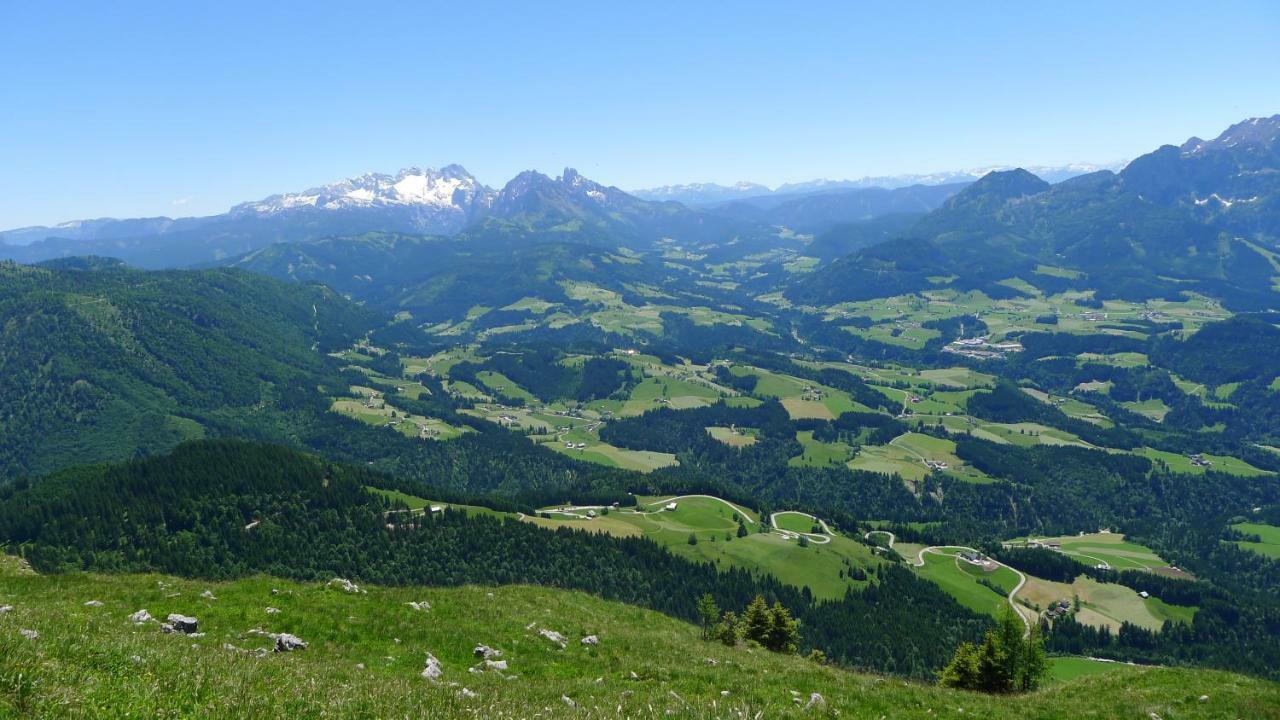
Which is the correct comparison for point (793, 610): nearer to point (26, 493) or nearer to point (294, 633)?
point (294, 633)

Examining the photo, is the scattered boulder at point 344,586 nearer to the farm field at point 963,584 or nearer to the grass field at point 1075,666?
the grass field at point 1075,666

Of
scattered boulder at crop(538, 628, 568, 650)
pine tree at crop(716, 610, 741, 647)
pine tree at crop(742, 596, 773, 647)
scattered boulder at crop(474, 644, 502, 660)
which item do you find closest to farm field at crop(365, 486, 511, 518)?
pine tree at crop(742, 596, 773, 647)

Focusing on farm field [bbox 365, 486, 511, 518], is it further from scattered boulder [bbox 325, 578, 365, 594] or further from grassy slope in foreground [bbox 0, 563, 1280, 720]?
scattered boulder [bbox 325, 578, 365, 594]

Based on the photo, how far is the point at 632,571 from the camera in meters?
152

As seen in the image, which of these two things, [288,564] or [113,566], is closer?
[113,566]

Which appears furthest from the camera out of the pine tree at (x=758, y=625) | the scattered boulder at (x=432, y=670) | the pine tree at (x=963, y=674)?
the pine tree at (x=758, y=625)

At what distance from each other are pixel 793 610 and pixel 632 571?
38176 millimetres

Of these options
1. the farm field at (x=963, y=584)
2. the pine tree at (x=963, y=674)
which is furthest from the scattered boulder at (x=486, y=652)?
the farm field at (x=963, y=584)

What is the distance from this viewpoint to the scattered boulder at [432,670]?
3195 centimetres

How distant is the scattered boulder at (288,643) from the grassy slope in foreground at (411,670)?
0.91 meters

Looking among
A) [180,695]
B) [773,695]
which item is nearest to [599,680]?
[773,695]

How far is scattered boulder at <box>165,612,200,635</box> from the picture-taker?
36031 mm

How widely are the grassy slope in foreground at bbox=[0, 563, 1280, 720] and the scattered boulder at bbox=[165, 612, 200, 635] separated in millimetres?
1033

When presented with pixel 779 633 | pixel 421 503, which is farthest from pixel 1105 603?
pixel 421 503
